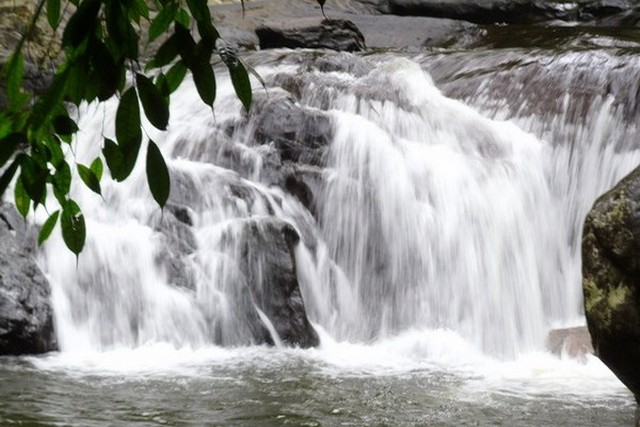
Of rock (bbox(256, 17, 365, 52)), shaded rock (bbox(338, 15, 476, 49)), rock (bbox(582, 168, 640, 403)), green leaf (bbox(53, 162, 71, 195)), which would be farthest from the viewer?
shaded rock (bbox(338, 15, 476, 49))

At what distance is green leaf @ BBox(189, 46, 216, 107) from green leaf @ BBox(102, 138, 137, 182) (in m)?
0.11

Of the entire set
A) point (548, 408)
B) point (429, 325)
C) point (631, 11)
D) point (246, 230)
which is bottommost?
point (548, 408)

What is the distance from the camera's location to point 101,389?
18.6ft

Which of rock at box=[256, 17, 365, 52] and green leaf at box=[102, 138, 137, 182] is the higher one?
rock at box=[256, 17, 365, 52]

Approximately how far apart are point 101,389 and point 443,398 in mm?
1756

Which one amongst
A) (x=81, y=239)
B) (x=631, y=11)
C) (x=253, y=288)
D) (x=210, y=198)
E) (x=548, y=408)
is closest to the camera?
(x=81, y=239)

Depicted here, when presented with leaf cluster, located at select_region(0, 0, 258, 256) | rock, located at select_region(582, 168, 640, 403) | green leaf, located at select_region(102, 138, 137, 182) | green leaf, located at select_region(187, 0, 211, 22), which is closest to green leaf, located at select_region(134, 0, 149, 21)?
leaf cluster, located at select_region(0, 0, 258, 256)

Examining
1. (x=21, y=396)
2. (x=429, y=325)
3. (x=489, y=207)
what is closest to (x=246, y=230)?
(x=429, y=325)

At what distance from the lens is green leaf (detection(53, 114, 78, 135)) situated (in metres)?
1.22

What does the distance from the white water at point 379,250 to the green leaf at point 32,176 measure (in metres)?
4.78

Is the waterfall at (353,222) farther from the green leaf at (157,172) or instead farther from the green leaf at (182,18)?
the green leaf at (157,172)

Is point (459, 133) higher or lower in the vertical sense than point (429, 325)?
higher

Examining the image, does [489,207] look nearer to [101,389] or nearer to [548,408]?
[548,408]

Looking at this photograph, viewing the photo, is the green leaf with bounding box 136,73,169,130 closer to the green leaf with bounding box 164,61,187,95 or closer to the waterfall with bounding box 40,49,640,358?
the green leaf with bounding box 164,61,187,95
